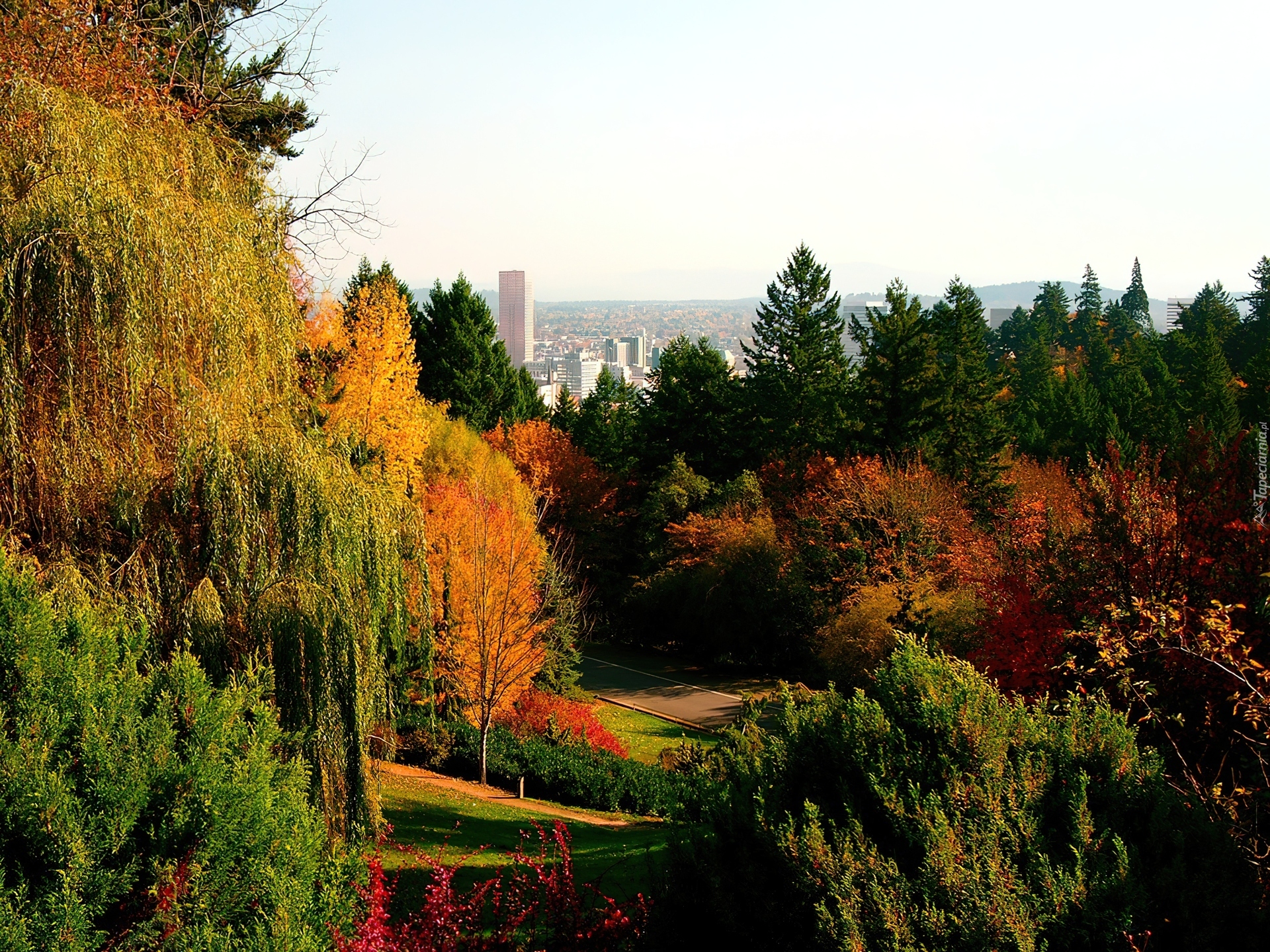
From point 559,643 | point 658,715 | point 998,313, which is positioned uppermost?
point 998,313

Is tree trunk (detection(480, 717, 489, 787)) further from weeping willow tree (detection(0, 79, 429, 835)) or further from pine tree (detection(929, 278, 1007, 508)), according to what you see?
pine tree (detection(929, 278, 1007, 508))

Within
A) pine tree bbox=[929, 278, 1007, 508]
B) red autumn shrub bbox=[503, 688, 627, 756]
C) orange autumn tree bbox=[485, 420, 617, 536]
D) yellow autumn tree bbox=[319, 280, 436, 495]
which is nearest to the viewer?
red autumn shrub bbox=[503, 688, 627, 756]

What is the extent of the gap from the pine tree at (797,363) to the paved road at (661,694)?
12027mm

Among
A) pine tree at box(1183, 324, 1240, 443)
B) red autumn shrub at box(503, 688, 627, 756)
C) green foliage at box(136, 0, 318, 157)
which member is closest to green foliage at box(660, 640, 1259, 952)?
green foliage at box(136, 0, 318, 157)

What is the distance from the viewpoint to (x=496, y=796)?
1873cm

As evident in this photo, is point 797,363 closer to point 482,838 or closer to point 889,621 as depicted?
point 889,621

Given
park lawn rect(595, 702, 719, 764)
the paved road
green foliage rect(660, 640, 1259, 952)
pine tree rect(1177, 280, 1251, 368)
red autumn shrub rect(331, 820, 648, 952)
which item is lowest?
the paved road

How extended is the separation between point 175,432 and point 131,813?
446 cm

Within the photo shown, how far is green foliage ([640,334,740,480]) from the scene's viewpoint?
45.3 metres

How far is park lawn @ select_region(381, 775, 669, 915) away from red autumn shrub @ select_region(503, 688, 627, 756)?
4.49 meters

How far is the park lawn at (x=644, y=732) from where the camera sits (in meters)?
27.0

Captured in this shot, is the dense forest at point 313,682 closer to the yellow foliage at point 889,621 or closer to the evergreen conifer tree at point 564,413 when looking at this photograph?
the yellow foliage at point 889,621

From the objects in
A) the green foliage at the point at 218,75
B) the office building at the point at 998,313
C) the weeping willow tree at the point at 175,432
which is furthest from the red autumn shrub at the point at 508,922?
the office building at the point at 998,313

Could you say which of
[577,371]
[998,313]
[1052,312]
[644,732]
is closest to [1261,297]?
[1052,312]
